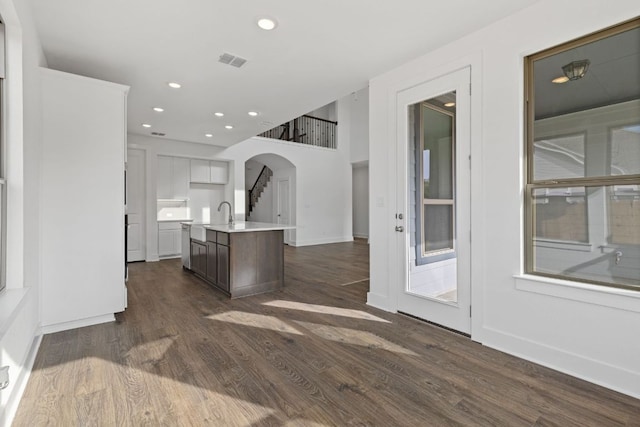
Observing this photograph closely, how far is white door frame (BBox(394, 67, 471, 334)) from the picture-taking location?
2799mm

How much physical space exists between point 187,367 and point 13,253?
1.38m

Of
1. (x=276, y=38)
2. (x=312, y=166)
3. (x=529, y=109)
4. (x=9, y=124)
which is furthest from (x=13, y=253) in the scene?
(x=312, y=166)

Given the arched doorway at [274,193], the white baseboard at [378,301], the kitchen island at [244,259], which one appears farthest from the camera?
the arched doorway at [274,193]

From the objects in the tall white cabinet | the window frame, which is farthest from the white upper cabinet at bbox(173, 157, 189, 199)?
the window frame

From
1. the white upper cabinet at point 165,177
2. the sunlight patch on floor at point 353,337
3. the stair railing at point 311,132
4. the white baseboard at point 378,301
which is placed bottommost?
the sunlight patch on floor at point 353,337

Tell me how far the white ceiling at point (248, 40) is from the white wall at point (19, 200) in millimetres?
466

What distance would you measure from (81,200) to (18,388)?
5.58ft

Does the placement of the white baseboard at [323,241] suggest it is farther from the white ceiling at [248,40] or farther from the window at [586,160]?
the window at [586,160]

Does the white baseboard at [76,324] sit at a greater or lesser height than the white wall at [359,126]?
lesser

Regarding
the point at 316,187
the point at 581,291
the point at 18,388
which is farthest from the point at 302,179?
the point at 18,388

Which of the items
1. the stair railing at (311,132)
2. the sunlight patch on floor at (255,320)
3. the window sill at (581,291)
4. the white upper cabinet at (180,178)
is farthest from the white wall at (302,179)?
the window sill at (581,291)

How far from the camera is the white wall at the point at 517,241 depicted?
2002mm

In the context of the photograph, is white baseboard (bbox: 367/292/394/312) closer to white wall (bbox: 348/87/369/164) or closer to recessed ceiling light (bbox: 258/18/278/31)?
recessed ceiling light (bbox: 258/18/278/31)

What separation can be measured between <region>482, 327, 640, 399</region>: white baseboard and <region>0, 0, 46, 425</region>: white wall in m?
3.21
